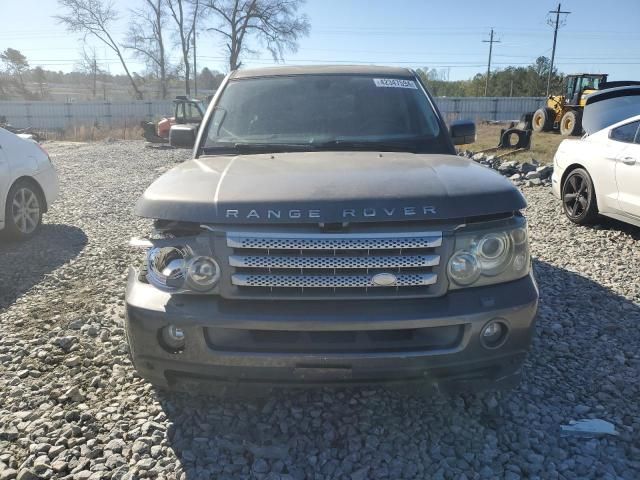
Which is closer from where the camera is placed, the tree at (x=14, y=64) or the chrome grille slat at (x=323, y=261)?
the chrome grille slat at (x=323, y=261)

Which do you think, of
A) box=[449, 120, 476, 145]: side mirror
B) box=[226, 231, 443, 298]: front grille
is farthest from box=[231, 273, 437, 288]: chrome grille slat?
box=[449, 120, 476, 145]: side mirror

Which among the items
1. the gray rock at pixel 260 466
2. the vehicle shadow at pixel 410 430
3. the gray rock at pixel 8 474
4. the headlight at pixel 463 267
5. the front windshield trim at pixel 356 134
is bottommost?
the gray rock at pixel 8 474

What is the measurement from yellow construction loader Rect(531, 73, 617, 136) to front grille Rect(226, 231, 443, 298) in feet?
68.4

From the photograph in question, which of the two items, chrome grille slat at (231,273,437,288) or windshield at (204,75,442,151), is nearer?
chrome grille slat at (231,273,437,288)

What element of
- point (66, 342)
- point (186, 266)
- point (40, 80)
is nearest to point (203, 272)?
point (186, 266)

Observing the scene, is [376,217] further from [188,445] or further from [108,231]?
[108,231]

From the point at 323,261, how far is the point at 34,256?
4804 millimetres

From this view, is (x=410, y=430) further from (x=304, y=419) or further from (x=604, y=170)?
(x=604, y=170)

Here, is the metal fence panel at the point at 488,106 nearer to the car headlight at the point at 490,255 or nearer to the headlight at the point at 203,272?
the car headlight at the point at 490,255

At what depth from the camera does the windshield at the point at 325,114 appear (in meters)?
3.44

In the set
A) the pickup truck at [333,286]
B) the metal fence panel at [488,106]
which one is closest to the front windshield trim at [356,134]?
the pickup truck at [333,286]

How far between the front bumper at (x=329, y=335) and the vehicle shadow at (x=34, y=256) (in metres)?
2.89

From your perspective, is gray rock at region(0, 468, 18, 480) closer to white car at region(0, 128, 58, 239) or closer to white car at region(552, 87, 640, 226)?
white car at region(0, 128, 58, 239)

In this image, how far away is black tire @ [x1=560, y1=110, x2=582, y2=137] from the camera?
65.5ft
